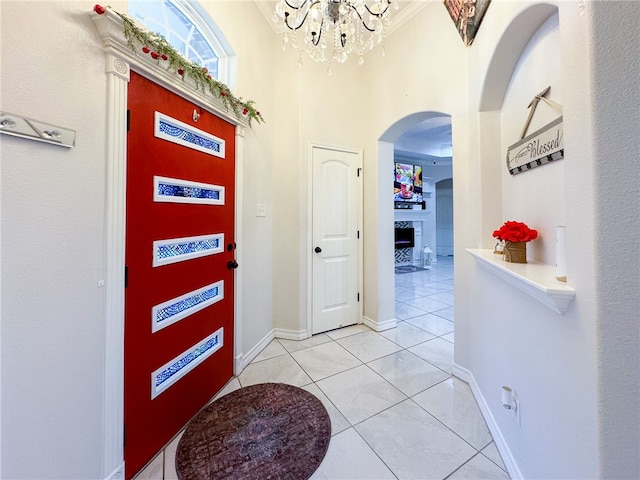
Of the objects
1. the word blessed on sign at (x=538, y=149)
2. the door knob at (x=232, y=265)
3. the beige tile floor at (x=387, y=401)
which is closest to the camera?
the word blessed on sign at (x=538, y=149)

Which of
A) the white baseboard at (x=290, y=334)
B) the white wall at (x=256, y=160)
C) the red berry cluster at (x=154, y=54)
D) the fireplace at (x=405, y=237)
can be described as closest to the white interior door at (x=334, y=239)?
the white baseboard at (x=290, y=334)

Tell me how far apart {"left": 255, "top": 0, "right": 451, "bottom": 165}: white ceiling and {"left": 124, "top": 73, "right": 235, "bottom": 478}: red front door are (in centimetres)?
158

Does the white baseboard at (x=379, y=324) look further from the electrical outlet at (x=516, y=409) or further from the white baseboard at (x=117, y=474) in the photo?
A: the white baseboard at (x=117, y=474)

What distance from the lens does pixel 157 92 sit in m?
1.39

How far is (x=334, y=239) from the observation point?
9.89 feet

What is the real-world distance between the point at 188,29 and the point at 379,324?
11.0 feet

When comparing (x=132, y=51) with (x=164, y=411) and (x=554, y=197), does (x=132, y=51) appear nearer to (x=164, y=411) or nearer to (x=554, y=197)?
(x=164, y=411)

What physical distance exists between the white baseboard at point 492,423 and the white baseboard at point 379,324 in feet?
3.15

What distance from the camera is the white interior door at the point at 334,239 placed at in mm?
Result: 2898

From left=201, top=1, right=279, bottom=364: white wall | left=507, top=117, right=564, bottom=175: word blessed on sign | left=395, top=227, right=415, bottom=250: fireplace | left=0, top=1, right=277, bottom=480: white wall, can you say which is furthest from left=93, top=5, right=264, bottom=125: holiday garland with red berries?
left=395, top=227, right=415, bottom=250: fireplace

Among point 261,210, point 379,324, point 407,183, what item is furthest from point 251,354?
point 407,183

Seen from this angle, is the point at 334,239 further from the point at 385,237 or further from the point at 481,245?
the point at 481,245

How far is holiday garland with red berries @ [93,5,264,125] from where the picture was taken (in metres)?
1.15

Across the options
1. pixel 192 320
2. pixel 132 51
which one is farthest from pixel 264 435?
pixel 132 51
